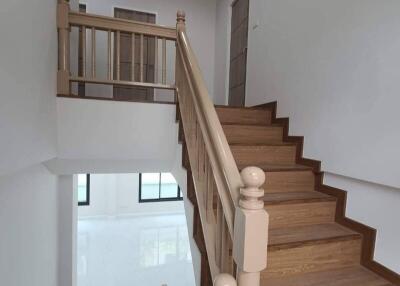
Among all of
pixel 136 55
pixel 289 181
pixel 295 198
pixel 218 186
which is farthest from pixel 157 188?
pixel 218 186

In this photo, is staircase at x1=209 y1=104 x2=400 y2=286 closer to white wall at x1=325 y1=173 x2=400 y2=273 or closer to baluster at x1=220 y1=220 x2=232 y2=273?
white wall at x1=325 y1=173 x2=400 y2=273

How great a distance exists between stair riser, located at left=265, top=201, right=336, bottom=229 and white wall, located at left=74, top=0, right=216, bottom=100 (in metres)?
3.64

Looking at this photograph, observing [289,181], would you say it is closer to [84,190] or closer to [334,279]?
[334,279]

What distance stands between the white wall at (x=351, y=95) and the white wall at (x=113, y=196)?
206 inches

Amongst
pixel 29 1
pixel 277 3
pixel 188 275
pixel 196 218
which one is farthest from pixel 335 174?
pixel 188 275

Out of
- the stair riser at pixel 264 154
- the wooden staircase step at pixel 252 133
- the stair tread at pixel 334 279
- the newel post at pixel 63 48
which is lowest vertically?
the stair tread at pixel 334 279

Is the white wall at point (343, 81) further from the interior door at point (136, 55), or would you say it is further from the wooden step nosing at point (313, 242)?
the interior door at point (136, 55)

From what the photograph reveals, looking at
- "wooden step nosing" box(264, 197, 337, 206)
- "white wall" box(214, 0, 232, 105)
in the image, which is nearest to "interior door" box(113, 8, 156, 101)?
"white wall" box(214, 0, 232, 105)

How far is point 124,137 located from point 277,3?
2.31 meters

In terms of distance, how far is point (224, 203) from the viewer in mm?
1043

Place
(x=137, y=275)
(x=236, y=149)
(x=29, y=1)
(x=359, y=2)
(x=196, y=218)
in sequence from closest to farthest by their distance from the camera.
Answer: (x=29, y=1) → (x=196, y=218) → (x=359, y=2) → (x=236, y=149) → (x=137, y=275)

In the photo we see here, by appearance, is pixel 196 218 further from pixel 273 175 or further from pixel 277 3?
pixel 277 3

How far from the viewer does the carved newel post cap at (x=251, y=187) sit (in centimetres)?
85

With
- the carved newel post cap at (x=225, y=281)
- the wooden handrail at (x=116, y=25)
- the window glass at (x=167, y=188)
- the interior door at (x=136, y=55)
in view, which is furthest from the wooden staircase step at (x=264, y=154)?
the window glass at (x=167, y=188)
